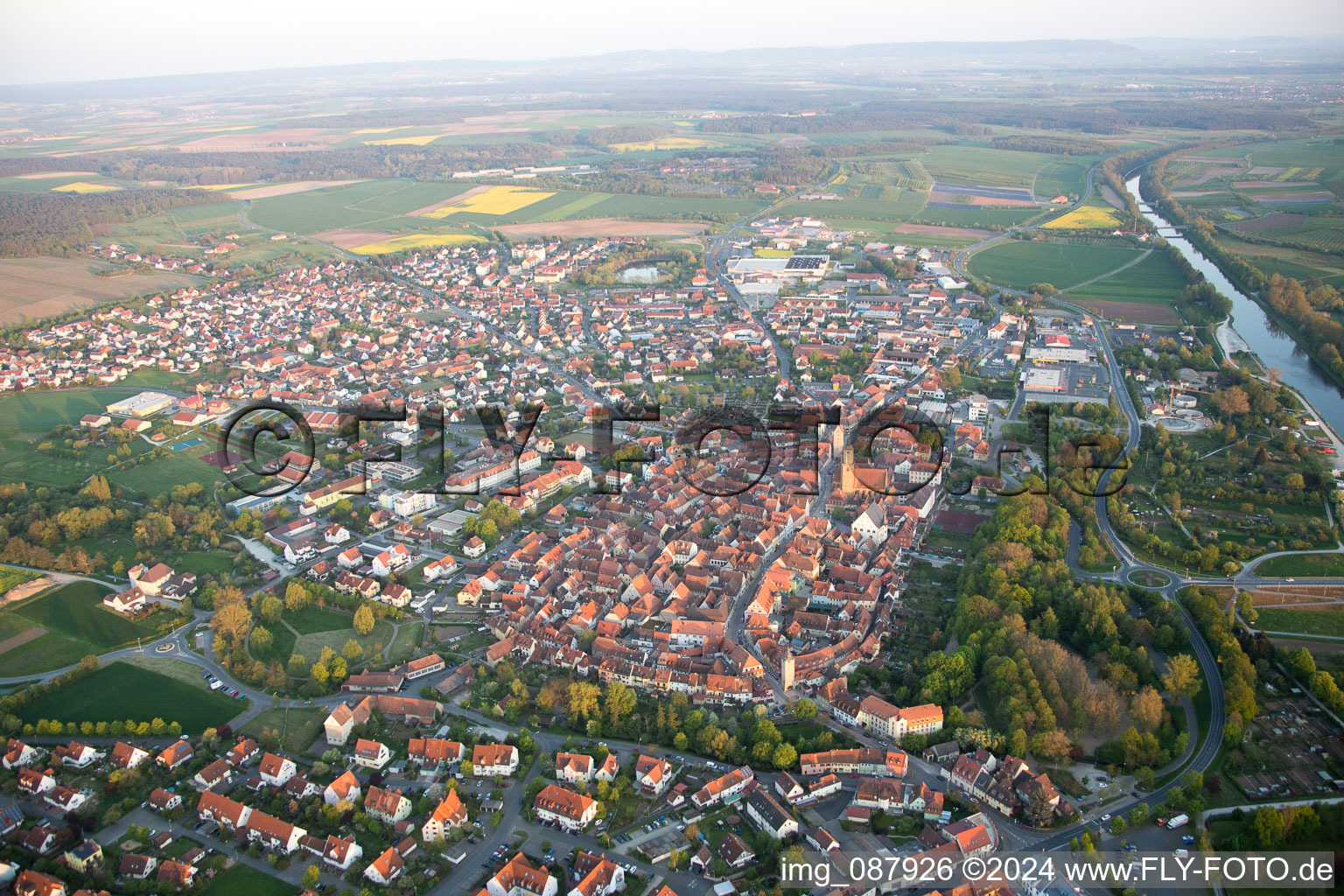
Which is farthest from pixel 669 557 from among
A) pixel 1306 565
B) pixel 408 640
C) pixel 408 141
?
pixel 408 141

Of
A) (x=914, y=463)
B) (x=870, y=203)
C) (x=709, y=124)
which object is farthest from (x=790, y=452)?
(x=709, y=124)

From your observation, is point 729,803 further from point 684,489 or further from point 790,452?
point 790,452

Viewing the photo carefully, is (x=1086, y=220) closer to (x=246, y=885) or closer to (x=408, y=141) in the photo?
(x=246, y=885)

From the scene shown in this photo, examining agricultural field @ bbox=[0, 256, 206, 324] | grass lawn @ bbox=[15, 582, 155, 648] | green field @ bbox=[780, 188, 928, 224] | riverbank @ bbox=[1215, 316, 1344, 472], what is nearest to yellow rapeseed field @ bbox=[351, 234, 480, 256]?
agricultural field @ bbox=[0, 256, 206, 324]

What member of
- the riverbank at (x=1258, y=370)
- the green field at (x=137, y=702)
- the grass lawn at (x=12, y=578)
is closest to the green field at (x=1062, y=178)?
the riverbank at (x=1258, y=370)

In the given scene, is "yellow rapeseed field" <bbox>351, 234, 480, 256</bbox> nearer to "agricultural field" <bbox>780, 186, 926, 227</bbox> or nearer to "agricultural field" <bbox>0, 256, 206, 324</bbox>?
"agricultural field" <bbox>0, 256, 206, 324</bbox>
